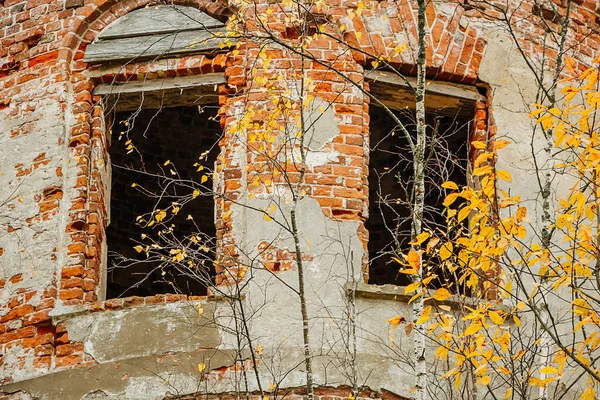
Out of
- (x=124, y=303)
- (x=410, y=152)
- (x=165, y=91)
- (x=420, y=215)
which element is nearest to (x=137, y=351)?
(x=124, y=303)

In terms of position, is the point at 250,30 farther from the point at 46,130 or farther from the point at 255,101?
the point at 46,130

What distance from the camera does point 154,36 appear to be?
9.84 metres

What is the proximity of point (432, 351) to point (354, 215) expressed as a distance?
118 cm

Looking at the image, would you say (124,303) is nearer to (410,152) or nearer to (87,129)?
(87,129)

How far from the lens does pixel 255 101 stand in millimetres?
9180

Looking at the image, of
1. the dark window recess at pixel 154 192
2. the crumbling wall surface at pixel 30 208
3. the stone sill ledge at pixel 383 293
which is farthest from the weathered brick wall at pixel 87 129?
the dark window recess at pixel 154 192

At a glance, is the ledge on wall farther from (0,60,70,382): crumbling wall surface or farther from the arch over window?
(0,60,70,382): crumbling wall surface

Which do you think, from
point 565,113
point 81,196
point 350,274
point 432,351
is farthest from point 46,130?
point 565,113

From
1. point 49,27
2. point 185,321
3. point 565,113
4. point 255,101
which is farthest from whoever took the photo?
point 49,27

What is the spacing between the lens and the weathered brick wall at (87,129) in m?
8.91

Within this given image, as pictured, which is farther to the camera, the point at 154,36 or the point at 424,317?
the point at 154,36

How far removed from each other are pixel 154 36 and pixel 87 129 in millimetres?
993

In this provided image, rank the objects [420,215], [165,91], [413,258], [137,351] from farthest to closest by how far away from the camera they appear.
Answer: [165,91], [137,351], [420,215], [413,258]

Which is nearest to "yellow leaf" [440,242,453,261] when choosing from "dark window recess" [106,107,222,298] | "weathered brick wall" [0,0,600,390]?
"weathered brick wall" [0,0,600,390]
